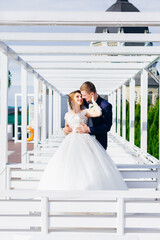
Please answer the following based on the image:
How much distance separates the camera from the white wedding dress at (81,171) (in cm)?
461

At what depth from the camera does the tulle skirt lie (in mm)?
4605

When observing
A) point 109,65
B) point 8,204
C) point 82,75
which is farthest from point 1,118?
point 82,75

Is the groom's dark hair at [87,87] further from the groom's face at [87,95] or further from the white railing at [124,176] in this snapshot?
the white railing at [124,176]

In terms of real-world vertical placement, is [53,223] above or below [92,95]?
below

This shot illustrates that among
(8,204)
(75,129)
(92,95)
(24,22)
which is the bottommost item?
(8,204)

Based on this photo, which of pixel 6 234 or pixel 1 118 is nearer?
pixel 6 234

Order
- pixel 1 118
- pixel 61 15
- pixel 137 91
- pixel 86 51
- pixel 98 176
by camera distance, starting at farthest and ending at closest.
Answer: pixel 137 91, pixel 86 51, pixel 1 118, pixel 98 176, pixel 61 15

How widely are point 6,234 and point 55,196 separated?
24.4 inches

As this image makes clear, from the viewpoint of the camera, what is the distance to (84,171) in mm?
4688

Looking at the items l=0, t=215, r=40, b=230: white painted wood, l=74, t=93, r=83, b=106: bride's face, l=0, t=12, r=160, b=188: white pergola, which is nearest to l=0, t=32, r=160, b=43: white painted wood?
l=0, t=12, r=160, b=188: white pergola

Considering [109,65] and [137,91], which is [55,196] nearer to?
[109,65]

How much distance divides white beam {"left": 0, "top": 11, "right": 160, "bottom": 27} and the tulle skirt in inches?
60.0

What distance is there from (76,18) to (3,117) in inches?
106

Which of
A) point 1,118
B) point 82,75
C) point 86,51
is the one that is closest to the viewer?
point 1,118
